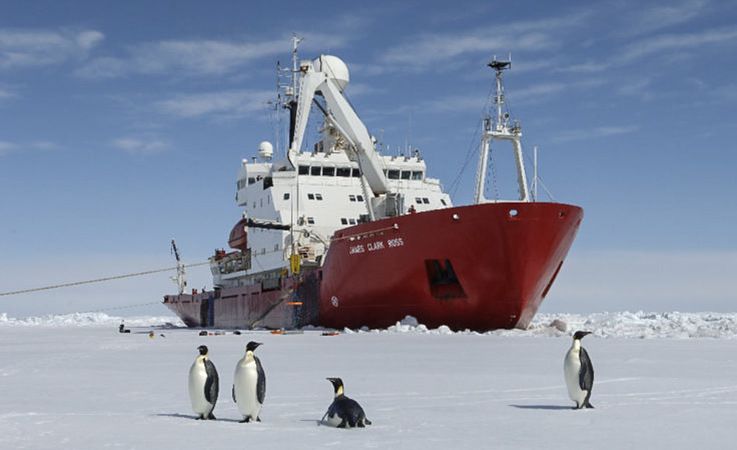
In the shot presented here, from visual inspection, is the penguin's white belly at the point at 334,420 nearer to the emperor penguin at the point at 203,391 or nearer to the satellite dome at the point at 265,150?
the emperor penguin at the point at 203,391

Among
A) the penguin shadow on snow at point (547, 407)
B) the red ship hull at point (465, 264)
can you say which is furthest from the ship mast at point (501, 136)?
the penguin shadow on snow at point (547, 407)

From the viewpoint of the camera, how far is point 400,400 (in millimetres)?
8977

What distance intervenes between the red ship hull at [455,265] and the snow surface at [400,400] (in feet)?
17.1

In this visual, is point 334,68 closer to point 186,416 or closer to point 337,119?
point 337,119

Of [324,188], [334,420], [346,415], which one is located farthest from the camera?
[324,188]

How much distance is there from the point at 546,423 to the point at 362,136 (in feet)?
75.8

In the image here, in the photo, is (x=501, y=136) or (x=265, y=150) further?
(x=265, y=150)

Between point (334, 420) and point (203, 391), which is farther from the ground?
point (203, 391)

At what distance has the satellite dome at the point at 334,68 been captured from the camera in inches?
1233

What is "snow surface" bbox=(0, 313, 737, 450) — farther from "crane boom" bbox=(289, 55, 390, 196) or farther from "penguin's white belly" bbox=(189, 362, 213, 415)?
"crane boom" bbox=(289, 55, 390, 196)

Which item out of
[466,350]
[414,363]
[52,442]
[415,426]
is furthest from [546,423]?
[466,350]

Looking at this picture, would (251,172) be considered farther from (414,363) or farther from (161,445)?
(161,445)

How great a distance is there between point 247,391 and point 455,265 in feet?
51.4

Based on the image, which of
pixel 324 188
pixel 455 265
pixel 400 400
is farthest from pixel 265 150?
pixel 400 400
